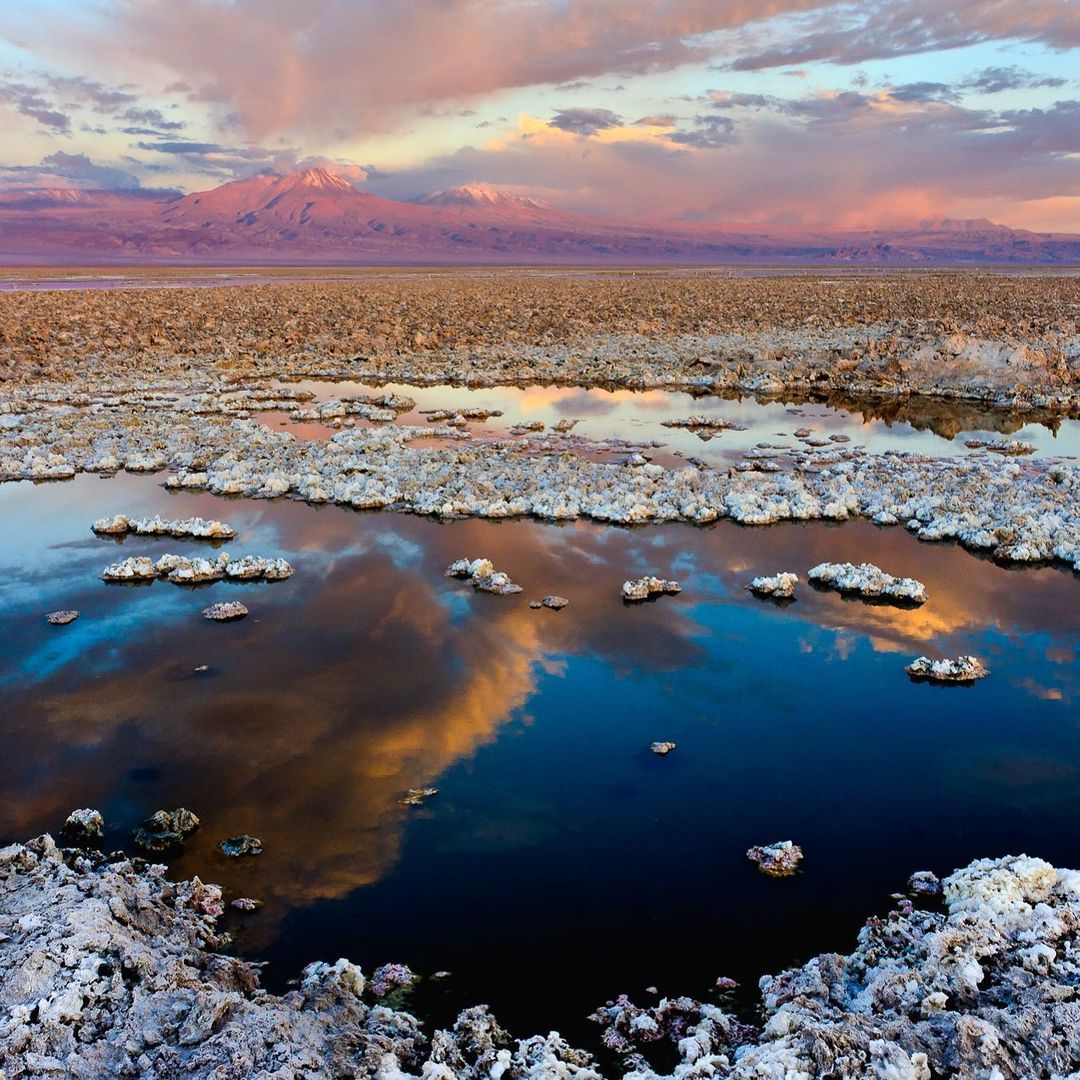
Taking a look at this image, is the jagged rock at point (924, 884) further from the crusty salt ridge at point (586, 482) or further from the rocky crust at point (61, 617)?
the rocky crust at point (61, 617)

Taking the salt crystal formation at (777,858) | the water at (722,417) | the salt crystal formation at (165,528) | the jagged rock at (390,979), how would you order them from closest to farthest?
the jagged rock at (390,979) < the salt crystal formation at (777,858) < the salt crystal formation at (165,528) < the water at (722,417)

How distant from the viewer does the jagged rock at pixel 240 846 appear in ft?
19.6

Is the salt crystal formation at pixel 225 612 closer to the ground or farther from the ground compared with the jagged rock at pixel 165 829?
farther from the ground

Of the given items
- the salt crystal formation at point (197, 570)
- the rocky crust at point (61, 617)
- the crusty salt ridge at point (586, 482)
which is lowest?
the rocky crust at point (61, 617)

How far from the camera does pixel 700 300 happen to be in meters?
50.1

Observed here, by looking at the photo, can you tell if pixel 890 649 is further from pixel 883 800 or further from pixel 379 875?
pixel 379 875

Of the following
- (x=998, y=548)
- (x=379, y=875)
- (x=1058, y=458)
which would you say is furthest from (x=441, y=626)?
(x=1058, y=458)

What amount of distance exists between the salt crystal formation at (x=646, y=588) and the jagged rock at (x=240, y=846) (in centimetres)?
511

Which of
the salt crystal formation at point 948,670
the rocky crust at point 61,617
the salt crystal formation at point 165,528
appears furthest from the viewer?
the salt crystal formation at point 165,528

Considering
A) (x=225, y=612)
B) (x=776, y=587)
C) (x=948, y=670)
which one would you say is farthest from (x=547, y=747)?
(x=225, y=612)

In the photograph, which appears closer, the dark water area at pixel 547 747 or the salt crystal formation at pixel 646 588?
the dark water area at pixel 547 747

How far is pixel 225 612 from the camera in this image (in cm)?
961

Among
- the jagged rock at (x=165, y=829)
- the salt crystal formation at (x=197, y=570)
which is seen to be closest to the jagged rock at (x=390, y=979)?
the jagged rock at (x=165, y=829)

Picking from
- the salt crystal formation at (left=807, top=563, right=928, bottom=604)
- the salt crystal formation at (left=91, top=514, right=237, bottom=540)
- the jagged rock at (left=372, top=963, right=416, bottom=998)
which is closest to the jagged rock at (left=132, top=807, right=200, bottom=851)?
the jagged rock at (left=372, top=963, right=416, bottom=998)
